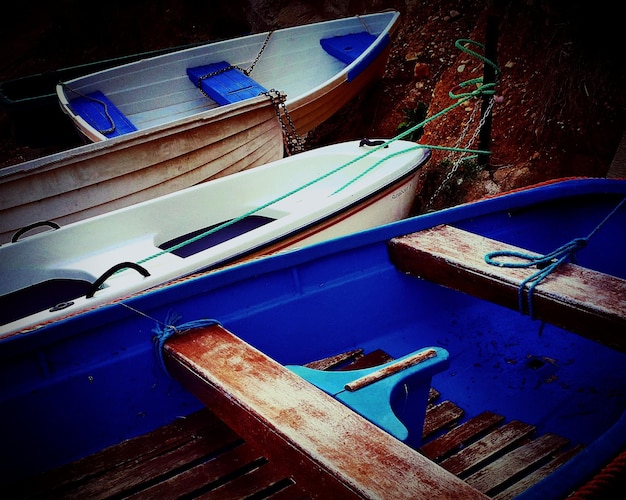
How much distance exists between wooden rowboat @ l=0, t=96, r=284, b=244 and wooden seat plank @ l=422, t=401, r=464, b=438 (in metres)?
3.13

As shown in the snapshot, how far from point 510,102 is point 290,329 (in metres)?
3.30

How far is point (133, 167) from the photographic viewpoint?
14.1ft

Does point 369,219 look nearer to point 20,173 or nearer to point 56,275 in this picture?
point 56,275

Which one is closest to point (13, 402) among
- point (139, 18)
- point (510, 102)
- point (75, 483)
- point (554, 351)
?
point (75, 483)

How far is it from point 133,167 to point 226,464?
10.3 feet

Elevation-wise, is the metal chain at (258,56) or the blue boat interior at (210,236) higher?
the metal chain at (258,56)

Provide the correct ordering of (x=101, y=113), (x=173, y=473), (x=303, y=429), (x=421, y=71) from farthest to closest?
(x=421, y=71), (x=101, y=113), (x=173, y=473), (x=303, y=429)

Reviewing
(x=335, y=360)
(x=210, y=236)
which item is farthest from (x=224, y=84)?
(x=335, y=360)

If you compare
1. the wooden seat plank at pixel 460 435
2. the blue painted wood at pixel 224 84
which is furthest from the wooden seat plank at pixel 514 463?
the blue painted wood at pixel 224 84

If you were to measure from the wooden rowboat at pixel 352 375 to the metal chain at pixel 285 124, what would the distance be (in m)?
2.72

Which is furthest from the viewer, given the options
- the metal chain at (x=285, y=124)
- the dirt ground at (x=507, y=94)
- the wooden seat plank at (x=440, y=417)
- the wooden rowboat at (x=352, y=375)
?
the metal chain at (x=285, y=124)

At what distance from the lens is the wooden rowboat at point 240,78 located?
18.0ft

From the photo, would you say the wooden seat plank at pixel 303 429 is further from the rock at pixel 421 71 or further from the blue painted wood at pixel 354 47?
the rock at pixel 421 71

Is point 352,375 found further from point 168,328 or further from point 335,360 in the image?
point 168,328
